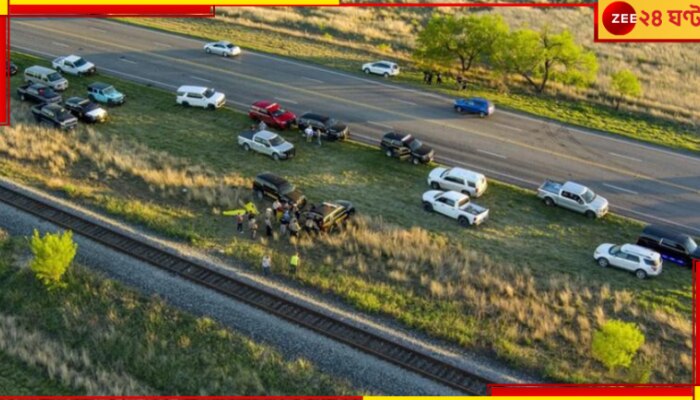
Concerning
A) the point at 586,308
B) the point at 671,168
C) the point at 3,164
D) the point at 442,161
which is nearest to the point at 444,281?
the point at 586,308

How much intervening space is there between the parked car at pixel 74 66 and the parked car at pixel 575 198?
1452 inches

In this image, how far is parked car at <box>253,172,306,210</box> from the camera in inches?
1608

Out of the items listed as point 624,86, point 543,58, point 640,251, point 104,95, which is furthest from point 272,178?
point 624,86

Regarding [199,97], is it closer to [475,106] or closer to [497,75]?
[475,106]

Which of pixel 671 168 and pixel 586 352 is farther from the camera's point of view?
pixel 671 168

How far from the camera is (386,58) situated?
66812mm

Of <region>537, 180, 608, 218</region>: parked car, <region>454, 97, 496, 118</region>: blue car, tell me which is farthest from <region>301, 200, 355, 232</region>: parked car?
<region>454, 97, 496, 118</region>: blue car

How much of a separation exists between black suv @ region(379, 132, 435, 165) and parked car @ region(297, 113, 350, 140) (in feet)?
10.6

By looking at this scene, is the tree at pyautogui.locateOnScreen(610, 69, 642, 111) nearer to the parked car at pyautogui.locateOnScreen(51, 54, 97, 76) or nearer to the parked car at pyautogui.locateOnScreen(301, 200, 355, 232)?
the parked car at pyautogui.locateOnScreen(301, 200, 355, 232)

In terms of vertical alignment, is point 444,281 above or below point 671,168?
below

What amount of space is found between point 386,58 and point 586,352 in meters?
41.6

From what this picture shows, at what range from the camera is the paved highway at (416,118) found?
152 ft

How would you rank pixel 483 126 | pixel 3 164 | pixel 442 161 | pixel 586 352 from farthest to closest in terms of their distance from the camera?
1. pixel 483 126
2. pixel 442 161
3. pixel 3 164
4. pixel 586 352

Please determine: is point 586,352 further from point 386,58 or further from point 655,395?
point 386,58
